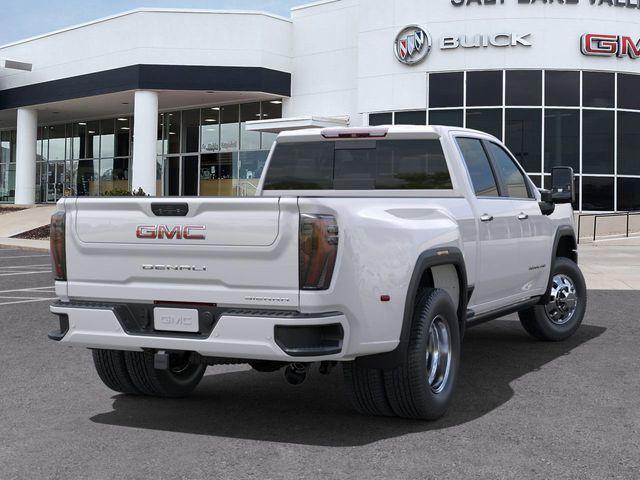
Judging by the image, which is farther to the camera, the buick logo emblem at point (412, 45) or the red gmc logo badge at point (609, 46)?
the buick logo emblem at point (412, 45)

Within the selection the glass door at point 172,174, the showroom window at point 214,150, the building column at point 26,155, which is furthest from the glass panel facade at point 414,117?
the building column at point 26,155

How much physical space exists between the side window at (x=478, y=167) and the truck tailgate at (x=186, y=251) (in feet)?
7.94

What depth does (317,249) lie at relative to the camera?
14.7ft

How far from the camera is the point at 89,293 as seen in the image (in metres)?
5.07

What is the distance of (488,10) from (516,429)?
74.3 feet

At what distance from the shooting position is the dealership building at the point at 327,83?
2611 centimetres

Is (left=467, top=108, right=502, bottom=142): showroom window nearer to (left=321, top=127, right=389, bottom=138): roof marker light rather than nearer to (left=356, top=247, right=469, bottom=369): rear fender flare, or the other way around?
(left=321, top=127, right=389, bottom=138): roof marker light

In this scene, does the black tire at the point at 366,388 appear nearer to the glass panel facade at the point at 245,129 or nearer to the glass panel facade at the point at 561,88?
the glass panel facade at the point at 561,88

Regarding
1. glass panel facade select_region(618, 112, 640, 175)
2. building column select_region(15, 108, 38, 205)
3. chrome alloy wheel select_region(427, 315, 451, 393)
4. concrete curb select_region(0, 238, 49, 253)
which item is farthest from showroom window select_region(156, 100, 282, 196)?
chrome alloy wheel select_region(427, 315, 451, 393)

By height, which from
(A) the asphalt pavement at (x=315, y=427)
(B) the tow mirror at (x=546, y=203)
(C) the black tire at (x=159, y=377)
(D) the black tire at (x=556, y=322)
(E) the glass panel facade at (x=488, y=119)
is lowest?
(A) the asphalt pavement at (x=315, y=427)

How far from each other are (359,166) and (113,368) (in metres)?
2.46

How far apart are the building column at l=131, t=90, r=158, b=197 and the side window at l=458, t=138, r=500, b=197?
999 inches

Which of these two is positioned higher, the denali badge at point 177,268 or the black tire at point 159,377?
the denali badge at point 177,268

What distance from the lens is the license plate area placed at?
Answer: 15.7 feet
